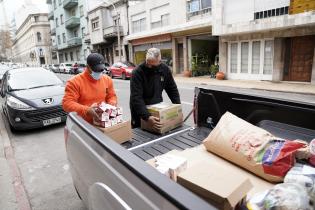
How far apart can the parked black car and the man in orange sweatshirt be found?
10.9 ft

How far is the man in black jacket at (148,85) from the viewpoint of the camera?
3525 millimetres

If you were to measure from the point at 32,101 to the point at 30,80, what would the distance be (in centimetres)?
133

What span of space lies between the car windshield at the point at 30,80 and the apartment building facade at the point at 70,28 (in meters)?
30.8

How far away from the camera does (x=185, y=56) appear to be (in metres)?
20.1

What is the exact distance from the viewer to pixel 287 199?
124 centimetres

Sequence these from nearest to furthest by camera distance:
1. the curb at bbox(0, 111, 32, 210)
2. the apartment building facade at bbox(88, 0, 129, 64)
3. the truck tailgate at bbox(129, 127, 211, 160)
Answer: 1. the truck tailgate at bbox(129, 127, 211, 160)
2. the curb at bbox(0, 111, 32, 210)
3. the apartment building facade at bbox(88, 0, 129, 64)

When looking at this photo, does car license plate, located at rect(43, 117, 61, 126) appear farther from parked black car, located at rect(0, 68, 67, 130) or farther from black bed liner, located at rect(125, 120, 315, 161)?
black bed liner, located at rect(125, 120, 315, 161)

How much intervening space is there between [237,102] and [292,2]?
12.0 m

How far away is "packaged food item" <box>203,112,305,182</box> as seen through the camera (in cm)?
195

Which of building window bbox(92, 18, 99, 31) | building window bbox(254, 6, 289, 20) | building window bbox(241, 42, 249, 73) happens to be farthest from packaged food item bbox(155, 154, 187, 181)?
building window bbox(92, 18, 99, 31)

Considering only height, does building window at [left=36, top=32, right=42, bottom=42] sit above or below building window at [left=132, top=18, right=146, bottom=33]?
above

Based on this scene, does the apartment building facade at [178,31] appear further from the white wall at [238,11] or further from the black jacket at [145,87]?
the black jacket at [145,87]

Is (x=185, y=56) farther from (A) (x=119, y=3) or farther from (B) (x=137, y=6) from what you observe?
(A) (x=119, y=3)

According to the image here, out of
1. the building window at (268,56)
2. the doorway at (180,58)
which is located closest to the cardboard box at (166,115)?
the building window at (268,56)
